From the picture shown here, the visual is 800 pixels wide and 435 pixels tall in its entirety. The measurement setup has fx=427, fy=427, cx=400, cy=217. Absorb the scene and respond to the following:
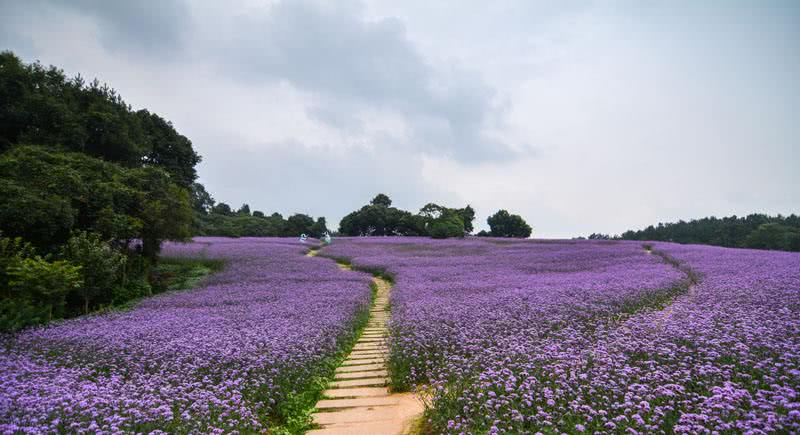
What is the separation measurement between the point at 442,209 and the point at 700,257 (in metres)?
30.6

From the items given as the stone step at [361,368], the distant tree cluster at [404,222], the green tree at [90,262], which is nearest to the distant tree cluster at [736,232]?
the distant tree cluster at [404,222]

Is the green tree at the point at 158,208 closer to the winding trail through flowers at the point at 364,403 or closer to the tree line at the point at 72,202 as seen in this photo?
the tree line at the point at 72,202

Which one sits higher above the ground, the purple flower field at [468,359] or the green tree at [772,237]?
the green tree at [772,237]

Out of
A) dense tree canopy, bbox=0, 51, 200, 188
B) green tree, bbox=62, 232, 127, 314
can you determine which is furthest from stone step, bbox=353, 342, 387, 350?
dense tree canopy, bbox=0, 51, 200, 188

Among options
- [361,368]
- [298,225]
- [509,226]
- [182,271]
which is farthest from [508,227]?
[361,368]

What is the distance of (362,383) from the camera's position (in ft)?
27.7

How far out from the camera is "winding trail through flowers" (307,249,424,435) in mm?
6484

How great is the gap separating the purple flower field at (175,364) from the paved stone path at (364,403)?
0.56 meters

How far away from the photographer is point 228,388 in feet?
23.6

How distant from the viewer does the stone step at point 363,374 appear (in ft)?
28.8

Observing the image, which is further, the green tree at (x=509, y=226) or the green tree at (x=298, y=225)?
the green tree at (x=509, y=226)

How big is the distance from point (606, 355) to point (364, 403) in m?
4.09

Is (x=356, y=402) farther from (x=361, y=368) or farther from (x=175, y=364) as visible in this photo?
(x=175, y=364)

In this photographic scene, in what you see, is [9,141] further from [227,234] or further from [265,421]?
[227,234]
